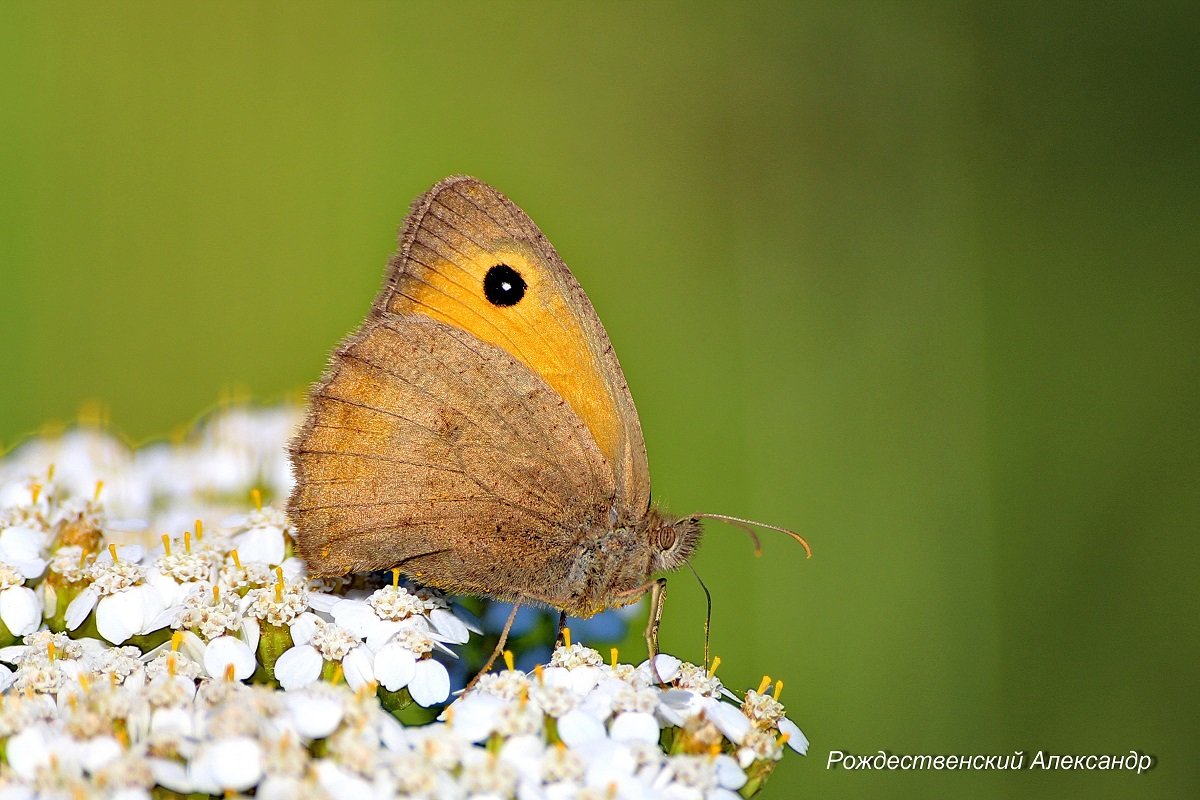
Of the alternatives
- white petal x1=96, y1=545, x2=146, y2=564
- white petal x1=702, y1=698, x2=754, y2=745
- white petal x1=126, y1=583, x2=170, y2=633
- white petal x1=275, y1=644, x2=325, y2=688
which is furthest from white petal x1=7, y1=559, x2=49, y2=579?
white petal x1=702, y1=698, x2=754, y2=745

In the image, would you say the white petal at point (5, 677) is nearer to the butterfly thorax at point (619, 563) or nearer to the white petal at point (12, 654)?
the white petal at point (12, 654)

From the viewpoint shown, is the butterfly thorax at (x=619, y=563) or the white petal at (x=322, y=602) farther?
the butterfly thorax at (x=619, y=563)

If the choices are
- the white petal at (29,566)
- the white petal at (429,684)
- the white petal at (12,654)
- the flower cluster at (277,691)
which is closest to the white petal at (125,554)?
the flower cluster at (277,691)

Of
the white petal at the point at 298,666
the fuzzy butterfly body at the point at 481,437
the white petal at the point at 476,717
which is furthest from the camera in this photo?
the fuzzy butterfly body at the point at 481,437

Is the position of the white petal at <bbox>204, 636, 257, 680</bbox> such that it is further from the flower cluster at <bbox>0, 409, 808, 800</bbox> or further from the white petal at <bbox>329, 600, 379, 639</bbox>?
the white petal at <bbox>329, 600, 379, 639</bbox>

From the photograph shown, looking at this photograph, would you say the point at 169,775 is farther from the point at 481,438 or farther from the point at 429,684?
the point at 481,438

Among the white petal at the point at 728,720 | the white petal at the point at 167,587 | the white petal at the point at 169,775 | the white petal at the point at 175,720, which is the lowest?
the white petal at the point at 728,720
